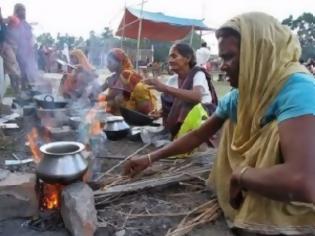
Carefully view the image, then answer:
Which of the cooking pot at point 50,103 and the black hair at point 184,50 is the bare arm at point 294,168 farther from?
the cooking pot at point 50,103

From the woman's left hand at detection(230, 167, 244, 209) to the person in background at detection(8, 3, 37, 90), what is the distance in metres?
7.83

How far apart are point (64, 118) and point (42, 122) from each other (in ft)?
0.91

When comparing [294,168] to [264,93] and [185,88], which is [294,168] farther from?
[185,88]

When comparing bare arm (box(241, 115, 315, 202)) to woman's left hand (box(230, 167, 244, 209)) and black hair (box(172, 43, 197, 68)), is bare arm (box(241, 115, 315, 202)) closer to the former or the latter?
woman's left hand (box(230, 167, 244, 209))

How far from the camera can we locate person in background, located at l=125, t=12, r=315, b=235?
165cm

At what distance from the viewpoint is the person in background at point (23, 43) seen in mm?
9070

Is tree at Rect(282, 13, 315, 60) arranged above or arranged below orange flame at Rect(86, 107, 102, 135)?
above

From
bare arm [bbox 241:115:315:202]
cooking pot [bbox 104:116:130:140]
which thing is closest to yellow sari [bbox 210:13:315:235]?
bare arm [bbox 241:115:315:202]

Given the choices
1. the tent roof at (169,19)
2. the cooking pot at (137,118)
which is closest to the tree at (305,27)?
the tent roof at (169,19)

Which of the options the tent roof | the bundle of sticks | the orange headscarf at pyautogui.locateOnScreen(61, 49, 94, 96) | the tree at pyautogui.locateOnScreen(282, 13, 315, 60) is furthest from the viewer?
the tree at pyautogui.locateOnScreen(282, 13, 315, 60)

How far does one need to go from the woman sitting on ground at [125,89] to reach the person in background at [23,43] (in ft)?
11.4

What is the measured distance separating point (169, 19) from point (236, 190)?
1620cm

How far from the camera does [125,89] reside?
6184mm

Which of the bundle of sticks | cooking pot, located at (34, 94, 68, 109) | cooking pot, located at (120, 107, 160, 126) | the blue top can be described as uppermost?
Answer: the blue top
